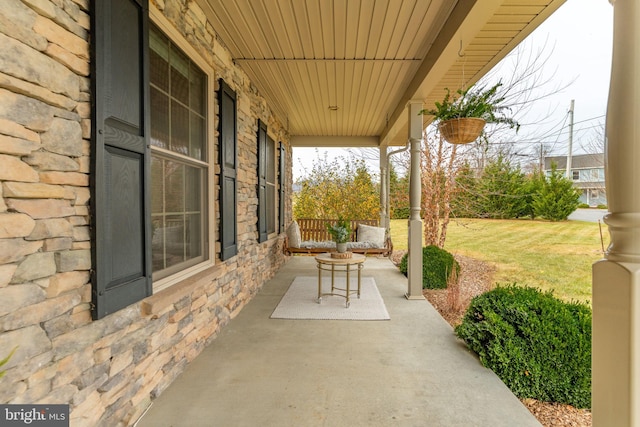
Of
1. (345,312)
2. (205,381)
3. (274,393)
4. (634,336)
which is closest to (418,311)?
(345,312)

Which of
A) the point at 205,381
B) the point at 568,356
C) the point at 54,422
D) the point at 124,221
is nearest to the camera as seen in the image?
the point at 54,422

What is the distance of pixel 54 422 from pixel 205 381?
1021mm

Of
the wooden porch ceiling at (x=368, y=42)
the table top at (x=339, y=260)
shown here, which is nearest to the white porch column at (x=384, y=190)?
the wooden porch ceiling at (x=368, y=42)

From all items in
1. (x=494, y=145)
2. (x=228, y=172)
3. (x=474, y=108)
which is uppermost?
(x=494, y=145)

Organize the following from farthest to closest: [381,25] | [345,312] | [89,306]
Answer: [345,312]
[381,25]
[89,306]

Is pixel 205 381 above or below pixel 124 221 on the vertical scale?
below

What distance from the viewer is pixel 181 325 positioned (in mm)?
2250

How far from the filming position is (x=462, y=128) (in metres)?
2.80

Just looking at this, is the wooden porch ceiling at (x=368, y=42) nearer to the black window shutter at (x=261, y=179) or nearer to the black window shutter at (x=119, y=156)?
the black window shutter at (x=261, y=179)

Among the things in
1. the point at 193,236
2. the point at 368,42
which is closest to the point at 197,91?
the point at 193,236

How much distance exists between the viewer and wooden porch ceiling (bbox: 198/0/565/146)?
2477 millimetres

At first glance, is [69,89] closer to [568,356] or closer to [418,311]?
[568,356]

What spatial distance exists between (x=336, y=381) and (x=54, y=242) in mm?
1829

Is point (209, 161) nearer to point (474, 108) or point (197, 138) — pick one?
point (197, 138)
